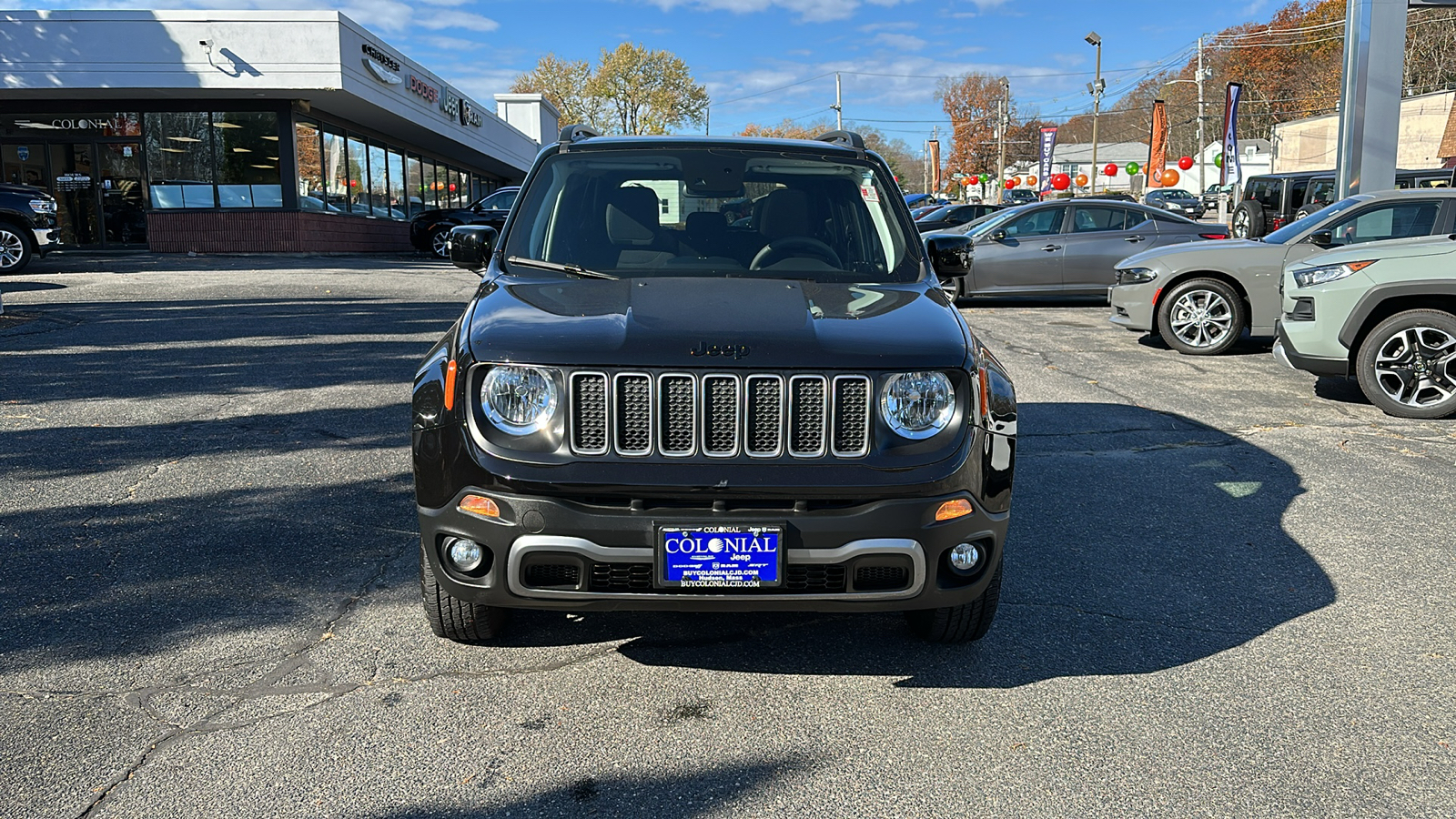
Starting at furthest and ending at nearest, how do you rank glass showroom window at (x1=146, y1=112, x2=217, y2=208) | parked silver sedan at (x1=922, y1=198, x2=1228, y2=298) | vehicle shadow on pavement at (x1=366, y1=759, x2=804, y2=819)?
1. glass showroom window at (x1=146, y1=112, x2=217, y2=208)
2. parked silver sedan at (x1=922, y1=198, x2=1228, y2=298)
3. vehicle shadow on pavement at (x1=366, y1=759, x2=804, y2=819)

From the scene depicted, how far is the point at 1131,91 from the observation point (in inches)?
4542

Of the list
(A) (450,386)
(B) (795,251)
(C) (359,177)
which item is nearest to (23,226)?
(C) (359,177)

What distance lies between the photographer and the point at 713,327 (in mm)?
3357

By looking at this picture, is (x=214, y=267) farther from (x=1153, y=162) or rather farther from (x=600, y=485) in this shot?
(x=1153, y=162)

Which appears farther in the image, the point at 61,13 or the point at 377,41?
the point at 377,41

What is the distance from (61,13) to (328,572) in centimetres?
2211

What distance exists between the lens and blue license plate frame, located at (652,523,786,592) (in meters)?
3.12

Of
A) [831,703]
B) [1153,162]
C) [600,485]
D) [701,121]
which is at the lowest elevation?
[831,703]

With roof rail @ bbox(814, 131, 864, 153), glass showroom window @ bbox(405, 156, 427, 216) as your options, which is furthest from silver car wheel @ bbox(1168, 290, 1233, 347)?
glass showroom window @ bbox(405, 156, 427, 216)

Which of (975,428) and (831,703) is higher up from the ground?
(975,428)

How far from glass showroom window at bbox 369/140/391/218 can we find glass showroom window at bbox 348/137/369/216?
35cm

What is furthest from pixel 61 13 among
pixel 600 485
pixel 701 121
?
pixel 701 121

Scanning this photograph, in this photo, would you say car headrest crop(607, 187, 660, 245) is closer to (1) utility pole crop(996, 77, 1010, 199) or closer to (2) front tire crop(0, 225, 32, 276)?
(2) front tire crop(0, 225, 32, 276)

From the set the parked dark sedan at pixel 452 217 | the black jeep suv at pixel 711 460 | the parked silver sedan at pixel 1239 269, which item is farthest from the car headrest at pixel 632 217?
the parked dark sedan at pixel 452 217
